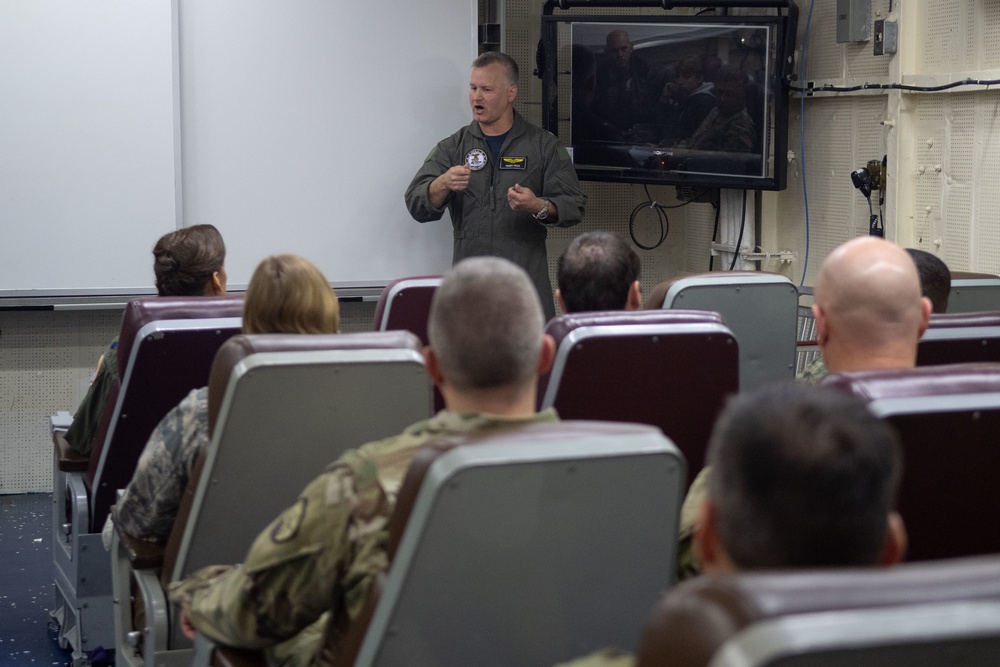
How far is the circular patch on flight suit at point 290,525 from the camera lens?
1.42 metres

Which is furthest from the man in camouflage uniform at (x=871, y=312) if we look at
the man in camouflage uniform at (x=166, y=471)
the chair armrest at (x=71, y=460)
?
the chair armrest at (x=71, y=460)

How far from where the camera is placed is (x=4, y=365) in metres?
4.72

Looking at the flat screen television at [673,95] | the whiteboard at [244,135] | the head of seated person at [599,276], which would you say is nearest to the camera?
the head of seated person at [599,276]

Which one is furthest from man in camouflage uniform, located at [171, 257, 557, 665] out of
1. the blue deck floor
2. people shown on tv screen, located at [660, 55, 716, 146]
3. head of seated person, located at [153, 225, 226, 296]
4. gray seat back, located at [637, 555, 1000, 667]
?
people shown on tv screen, located at [660, 55, 716, 146]

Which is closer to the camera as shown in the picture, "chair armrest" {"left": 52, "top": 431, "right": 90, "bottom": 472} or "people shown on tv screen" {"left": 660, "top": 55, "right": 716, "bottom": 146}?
"chair armrest" {"left": 52, "top": 431, "right": 90, "bottom": 472}

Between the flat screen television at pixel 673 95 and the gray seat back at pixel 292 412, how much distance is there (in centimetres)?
319

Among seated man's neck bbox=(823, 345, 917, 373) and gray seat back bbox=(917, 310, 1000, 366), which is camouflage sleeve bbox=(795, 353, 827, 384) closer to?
gray seat back bbox=(917, 310, 1000, 366)

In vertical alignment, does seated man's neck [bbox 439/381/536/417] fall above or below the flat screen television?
below

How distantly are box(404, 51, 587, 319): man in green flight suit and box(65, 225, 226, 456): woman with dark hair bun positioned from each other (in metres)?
1.77

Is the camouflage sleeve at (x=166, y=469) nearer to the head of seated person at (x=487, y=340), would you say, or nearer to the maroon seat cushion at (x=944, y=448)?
the head of seated person at (x=487, y=340)

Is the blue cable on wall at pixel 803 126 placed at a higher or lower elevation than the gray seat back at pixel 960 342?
higher

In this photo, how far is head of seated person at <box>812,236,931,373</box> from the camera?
1890 millimetres

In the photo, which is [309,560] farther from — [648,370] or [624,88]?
[624,88]

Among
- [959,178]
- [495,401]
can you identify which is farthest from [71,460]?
[959,178]
